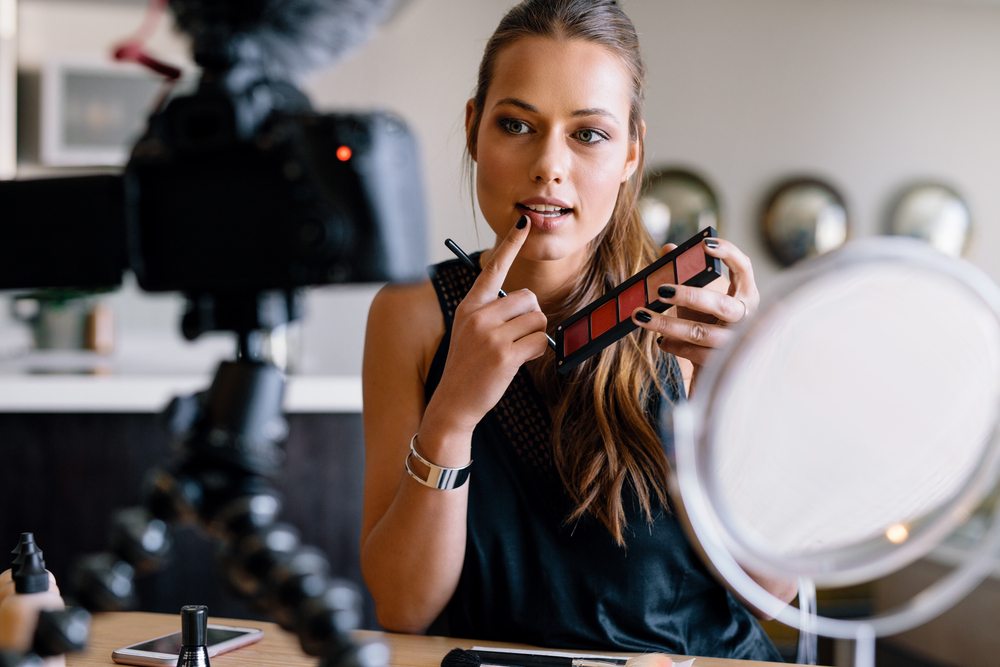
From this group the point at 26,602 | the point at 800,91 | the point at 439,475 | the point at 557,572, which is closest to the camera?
the point at 26,602

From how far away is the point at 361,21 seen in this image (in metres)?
0.47

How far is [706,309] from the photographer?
89 centimetres

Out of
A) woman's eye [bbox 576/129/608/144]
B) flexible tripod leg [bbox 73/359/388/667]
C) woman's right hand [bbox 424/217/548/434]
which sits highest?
woman's eye [bbox 576/129/608/144]

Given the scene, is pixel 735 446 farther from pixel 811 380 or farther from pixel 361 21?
pixel 361 21

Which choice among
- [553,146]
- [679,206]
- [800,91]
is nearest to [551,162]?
[553,146]

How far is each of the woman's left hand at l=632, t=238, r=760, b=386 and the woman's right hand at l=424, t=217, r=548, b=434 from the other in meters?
0.12

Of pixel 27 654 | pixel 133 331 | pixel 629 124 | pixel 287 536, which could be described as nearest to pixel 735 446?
pixel 287 536

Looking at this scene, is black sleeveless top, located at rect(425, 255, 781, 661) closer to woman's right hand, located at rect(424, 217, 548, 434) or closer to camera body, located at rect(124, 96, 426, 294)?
woman's right hand, located at rect(424, 217, 548, 434)

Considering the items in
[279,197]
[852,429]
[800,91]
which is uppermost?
[800,91]

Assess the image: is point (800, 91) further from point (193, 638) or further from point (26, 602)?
point (26, 602)

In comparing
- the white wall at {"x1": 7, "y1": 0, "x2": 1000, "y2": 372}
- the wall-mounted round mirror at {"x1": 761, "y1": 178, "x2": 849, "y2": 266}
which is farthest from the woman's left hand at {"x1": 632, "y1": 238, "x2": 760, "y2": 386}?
the wall-mounted round mirror at {"x1": 761, "y1": 178, "x2": 849, "y2": 266}

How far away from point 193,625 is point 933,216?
3.96m

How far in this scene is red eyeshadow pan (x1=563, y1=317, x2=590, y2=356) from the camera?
96 cm

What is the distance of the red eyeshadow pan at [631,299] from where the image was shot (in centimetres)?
91
